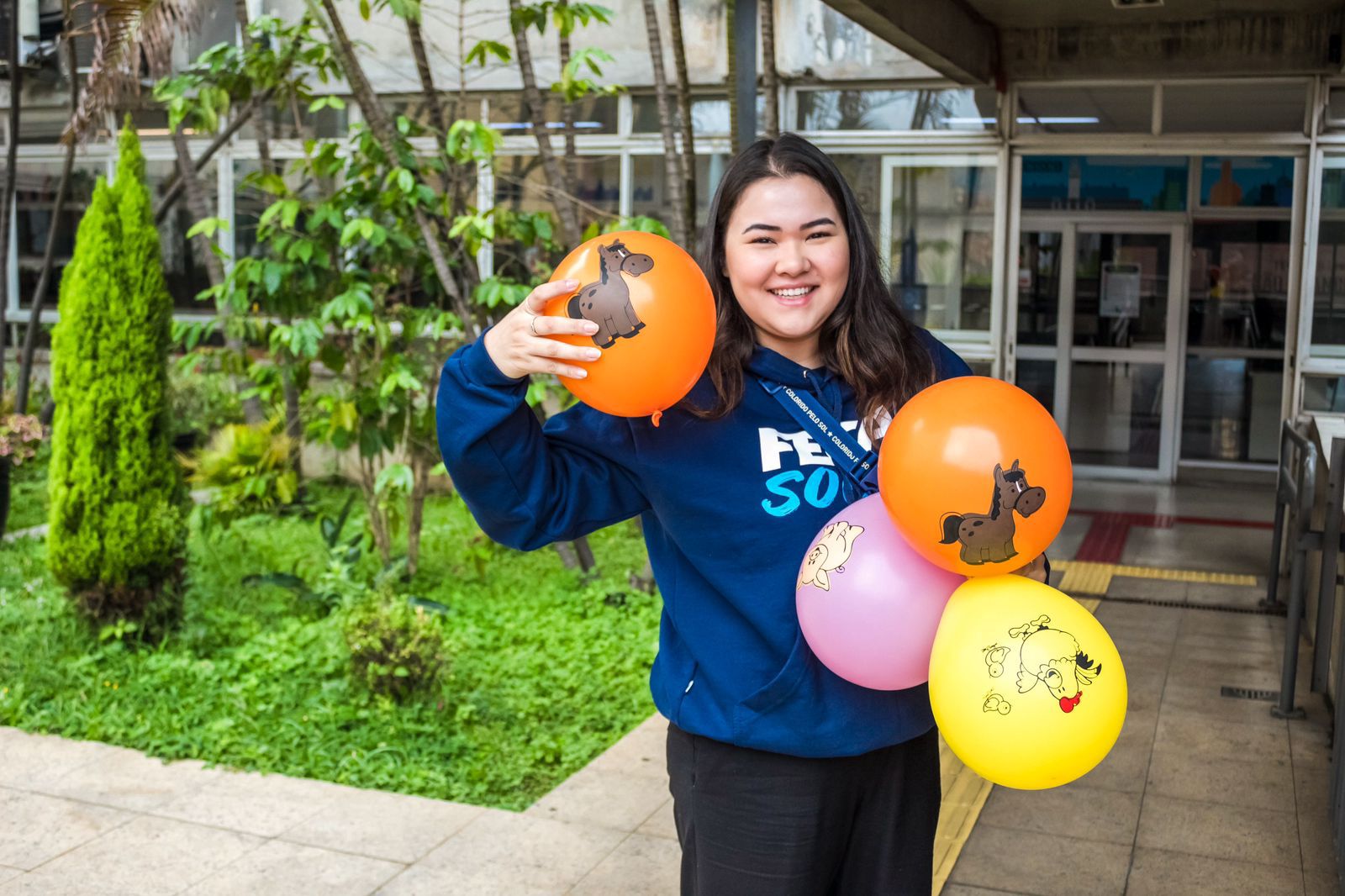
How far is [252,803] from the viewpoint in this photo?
396cm

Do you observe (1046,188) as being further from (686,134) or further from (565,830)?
(565,830)

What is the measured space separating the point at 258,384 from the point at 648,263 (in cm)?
441

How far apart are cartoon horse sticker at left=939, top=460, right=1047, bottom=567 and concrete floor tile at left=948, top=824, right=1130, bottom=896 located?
203 centimetres

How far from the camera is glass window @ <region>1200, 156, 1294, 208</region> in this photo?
34.1 feet

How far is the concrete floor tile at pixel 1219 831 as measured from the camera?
3.66 metres

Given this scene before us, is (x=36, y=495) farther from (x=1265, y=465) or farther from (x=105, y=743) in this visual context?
→ (x=1265, y=465)

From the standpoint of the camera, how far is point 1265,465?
10758 millimetres

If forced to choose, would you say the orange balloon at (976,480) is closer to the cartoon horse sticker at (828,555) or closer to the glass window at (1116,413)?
the cartoon horse sticker at (828,555)

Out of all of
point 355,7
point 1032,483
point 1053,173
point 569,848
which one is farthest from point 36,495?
point 1032,483

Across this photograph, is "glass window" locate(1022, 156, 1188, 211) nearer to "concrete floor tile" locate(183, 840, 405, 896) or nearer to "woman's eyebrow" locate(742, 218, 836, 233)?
"concrete floor tile" locate(183, 840, 405, 896)

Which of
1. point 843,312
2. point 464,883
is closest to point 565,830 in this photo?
point 464,883

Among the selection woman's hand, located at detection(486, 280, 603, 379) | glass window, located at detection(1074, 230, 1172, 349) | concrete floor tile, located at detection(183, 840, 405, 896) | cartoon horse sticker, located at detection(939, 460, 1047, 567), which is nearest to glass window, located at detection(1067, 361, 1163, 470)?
glass window, located at detection(1074, 230, 1172, 349)

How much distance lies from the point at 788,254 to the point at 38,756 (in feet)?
11.9

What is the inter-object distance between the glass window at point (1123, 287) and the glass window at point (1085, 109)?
1.71 metres
